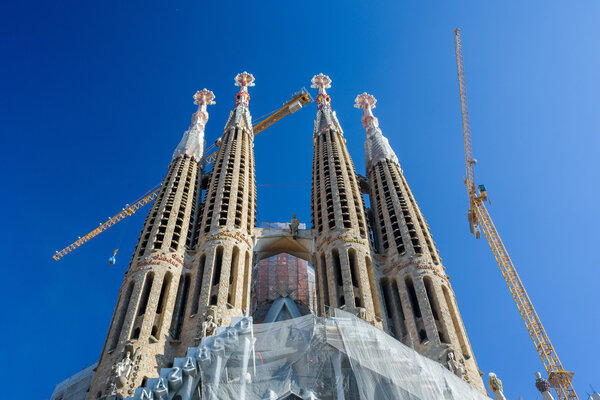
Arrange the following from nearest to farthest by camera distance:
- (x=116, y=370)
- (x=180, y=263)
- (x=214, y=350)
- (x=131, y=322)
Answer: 1. (x=214, y=350)
2. (x=116, y=370)
3. (x=131, y=322)
4. (x=180, y=263)

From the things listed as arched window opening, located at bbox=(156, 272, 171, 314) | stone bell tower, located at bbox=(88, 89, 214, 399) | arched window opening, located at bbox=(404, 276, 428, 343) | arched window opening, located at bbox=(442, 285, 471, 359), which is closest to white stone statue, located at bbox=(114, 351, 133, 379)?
stone bell tower, located at bbox=(88, 89, 214, 399)

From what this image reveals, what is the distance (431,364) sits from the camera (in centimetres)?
2656

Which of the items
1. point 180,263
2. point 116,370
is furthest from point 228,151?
point 116,370

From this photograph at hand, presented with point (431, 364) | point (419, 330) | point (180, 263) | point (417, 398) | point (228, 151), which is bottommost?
point (417, 398)

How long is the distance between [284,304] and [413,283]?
8.51 metres

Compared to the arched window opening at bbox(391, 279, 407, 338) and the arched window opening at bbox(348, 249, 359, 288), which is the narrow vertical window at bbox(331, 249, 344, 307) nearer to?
the arched window opening at bbox(348, 249, 359, 288)

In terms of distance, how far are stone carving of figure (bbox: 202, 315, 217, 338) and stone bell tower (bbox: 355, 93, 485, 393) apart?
10.7m

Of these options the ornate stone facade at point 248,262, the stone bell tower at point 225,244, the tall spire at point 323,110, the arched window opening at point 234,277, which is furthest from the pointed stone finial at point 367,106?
the arched window opening at point 234,277

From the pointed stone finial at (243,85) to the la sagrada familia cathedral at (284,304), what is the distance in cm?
524

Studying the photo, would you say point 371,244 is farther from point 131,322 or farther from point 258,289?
point 131,322

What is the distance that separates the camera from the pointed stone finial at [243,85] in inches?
2480

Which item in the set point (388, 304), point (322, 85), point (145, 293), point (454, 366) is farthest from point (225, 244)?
point (322, 85)

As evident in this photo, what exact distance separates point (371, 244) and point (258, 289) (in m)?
11.7

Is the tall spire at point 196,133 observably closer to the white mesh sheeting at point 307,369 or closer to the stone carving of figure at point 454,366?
the white mesh sheeting at point 307,369
